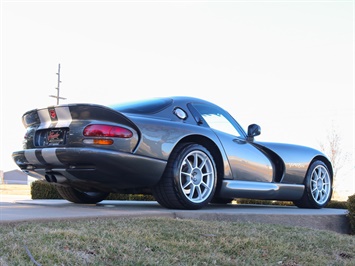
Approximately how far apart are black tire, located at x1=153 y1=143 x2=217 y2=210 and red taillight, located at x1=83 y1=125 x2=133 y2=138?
2.02 ft

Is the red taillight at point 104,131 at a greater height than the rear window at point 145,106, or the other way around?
the rear window at point 145,106

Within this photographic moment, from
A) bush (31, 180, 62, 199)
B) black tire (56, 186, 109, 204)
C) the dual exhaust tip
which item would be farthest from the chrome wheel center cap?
bush (31, 180, 62, 199)

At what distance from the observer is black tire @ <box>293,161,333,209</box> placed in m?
5.88

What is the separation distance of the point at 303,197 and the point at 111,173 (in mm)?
3024

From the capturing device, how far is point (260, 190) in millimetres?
5059

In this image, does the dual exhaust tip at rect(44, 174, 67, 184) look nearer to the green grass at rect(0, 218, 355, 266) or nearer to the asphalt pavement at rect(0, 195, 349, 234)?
the asphalt pavement at rect(0, 195, 349, 234)

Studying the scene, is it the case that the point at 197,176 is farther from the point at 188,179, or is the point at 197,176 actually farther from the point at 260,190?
the point at 260,190

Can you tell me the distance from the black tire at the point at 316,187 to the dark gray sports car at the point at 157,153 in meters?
0.50

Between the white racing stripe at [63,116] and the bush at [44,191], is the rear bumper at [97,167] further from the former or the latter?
the bush at [44,191]

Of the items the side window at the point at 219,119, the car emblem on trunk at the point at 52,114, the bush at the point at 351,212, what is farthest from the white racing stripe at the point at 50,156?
the bush at the point at 351,212

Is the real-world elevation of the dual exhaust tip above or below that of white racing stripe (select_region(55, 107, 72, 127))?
below

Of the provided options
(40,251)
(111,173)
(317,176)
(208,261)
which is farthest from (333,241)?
(317,176)

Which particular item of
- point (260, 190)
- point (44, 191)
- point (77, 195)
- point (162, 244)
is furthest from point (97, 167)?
point (44, 191)

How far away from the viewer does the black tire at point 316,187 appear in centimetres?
588
